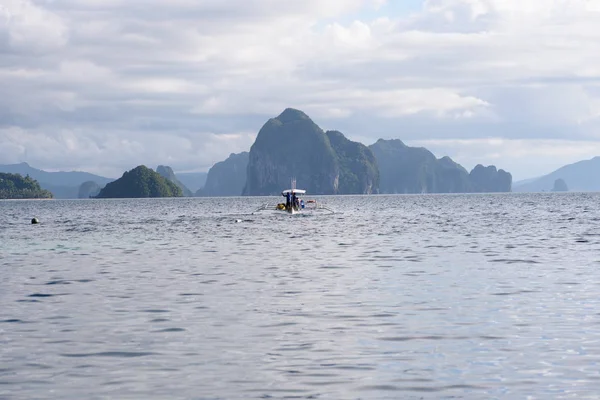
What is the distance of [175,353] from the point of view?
19922 millimetres

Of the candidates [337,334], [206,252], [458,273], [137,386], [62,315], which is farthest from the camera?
[206,252]

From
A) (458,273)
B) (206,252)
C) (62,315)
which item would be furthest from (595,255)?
(62,315)

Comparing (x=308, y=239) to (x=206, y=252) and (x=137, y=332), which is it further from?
(x=137, y=332)

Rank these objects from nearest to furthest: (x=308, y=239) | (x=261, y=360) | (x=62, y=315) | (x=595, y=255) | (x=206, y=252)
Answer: (x=261, y=360) → (x=62, y=315) → (x=595, y=255) → (x=206, y=252) → (x=308, y=239)

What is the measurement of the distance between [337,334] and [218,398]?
22.5 feet

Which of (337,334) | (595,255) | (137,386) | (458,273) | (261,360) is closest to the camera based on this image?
(137,386)

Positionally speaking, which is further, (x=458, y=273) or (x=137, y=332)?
(x=458, y=273)

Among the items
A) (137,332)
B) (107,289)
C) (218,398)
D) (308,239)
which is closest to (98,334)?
(137,332)

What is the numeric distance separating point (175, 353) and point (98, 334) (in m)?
3.76

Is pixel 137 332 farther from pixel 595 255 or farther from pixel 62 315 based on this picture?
pixel 595 255

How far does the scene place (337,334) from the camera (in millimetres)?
22094

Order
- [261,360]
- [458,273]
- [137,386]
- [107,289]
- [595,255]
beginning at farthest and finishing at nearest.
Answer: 1. [595,255]
2. [458,273]
3. [107,289]
4. [261,360]
5. [137,386]

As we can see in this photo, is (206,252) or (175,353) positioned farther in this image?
(206,252)

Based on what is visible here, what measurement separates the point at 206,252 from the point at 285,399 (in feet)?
127
